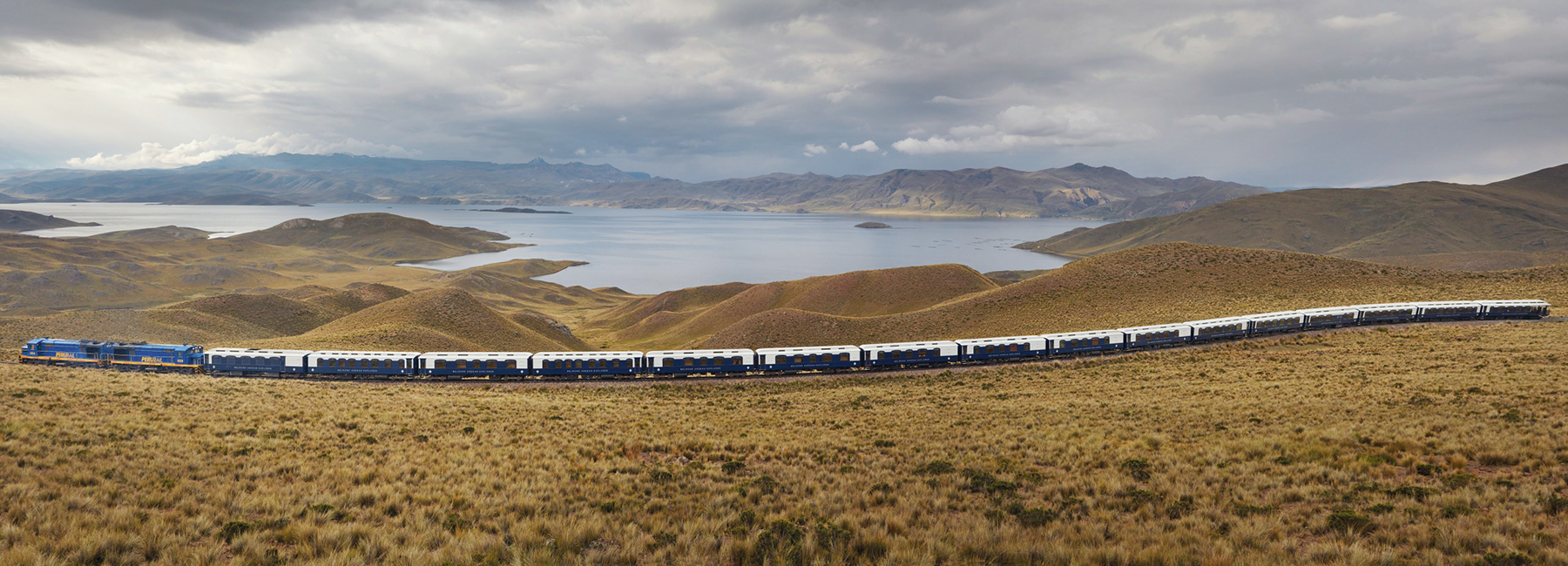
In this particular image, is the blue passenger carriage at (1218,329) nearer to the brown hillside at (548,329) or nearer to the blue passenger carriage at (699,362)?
the blue passenger carriage at (699,362)

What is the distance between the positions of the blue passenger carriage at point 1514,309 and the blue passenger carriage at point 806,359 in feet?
168

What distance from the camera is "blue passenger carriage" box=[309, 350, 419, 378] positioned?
138 feet

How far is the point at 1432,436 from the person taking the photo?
18.0 metres

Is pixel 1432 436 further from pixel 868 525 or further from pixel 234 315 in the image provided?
pixel 234 315

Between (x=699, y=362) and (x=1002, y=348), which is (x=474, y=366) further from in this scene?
(x=1002, y=348)

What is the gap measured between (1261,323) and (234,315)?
112 m

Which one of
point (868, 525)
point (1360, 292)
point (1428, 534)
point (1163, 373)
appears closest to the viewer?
point (1428, 534)

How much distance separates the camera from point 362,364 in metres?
42.2

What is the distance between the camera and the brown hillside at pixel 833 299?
3839 inches

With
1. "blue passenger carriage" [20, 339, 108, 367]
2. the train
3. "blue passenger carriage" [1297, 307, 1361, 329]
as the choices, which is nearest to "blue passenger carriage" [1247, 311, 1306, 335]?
"blue passenger carriage" [1297, 307, 1361, 329]

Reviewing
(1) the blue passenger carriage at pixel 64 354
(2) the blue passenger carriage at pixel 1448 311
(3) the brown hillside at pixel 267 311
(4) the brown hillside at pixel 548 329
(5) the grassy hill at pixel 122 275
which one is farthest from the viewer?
(5) the grassy hill at pixel 122 275

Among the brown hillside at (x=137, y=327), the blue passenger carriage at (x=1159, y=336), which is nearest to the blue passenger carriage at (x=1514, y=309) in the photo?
the blue passenger carriage at (x=1159, y=336)

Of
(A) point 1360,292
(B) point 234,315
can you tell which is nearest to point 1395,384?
(A) point 1360,292

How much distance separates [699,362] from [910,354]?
571 inches
